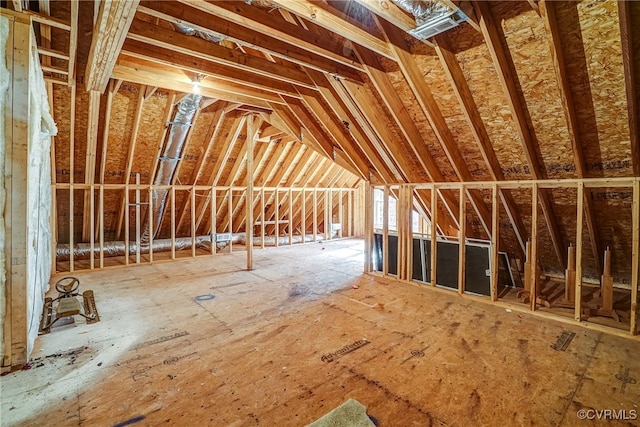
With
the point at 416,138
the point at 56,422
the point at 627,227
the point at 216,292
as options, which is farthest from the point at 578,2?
the point at 216,292

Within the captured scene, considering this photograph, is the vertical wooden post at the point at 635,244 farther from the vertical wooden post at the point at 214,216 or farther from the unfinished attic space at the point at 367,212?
the vertical wooden post at the point at 214,216

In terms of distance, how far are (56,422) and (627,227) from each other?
605cm

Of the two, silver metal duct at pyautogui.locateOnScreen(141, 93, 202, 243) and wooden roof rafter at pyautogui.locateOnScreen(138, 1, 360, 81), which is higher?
wooden roof rafter at pyautogui.locateOnScreen(138, 1, 360, 81)

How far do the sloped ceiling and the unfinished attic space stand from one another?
2cm

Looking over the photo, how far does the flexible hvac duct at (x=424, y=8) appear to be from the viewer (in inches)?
87.7

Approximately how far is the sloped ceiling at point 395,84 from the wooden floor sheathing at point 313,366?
1.99m

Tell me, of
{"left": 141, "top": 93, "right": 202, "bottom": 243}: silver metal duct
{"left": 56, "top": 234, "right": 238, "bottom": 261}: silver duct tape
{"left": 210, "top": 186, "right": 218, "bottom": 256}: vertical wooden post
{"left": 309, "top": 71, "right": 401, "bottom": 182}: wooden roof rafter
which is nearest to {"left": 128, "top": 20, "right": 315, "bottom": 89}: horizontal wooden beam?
{"left": 309, "top": 71, "right": 401, "bottom": 182}: wooden roof rafter

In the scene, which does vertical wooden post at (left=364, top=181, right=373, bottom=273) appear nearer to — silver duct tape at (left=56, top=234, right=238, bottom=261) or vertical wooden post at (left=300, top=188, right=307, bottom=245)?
vertical wooden post at (left=300, top=188, right=307, bottom=245)

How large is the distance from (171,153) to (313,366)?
16.2 ft

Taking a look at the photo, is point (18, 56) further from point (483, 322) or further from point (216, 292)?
point (483, 322)

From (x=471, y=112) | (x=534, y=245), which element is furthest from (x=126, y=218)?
(x=534, y=245)

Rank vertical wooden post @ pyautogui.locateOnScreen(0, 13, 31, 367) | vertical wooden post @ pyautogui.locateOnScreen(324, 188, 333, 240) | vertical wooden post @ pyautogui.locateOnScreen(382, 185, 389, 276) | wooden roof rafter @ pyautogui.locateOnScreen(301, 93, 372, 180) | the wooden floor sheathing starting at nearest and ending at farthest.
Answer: the wooden floor sheathing
vertical wooden post @ pyautogui.locateOnScreen(0, 13, 31, 367)
wooden roof rafter @ pyautogui.locateOnScreen(301, 93, 372, 180)
vertical wooden post @ pyautogui.locateOnScreen(382, 185, 389, 276)
vertical wooden post @ pyautogui.locateOnScreen(324, 188, 333, 240)

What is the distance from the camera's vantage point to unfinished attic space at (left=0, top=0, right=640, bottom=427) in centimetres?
223

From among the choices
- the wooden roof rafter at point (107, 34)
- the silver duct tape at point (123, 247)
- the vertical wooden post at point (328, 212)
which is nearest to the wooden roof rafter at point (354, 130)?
the wooden roof rafter at point (107, 34)
